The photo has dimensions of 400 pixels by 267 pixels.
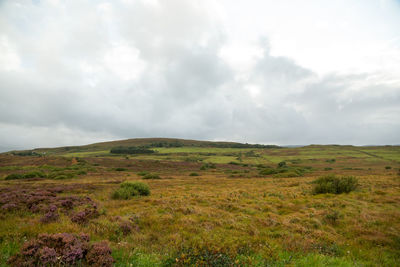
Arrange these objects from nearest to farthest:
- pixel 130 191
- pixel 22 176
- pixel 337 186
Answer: pixel 130 191
pixel 337 186
pixel 22 176

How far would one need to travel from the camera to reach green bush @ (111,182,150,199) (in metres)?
15.8

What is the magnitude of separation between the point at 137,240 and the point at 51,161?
70.6m

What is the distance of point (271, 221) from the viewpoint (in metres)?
9.48

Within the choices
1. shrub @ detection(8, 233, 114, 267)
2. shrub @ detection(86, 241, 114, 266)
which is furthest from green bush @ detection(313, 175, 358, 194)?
shrub @ detection(8, 233, 114, 267)

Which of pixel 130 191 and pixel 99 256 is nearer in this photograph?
pixel 99 256

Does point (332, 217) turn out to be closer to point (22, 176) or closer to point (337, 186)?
point (337, 186)

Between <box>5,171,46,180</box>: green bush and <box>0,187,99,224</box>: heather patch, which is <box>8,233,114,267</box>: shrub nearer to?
<box>0,187,99,224</box>: heather patch

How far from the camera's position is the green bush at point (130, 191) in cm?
1577

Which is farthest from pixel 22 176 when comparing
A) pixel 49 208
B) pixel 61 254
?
→ pixel 61 254

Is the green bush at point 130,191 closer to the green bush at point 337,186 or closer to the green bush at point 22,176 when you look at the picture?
the green bush at point 337,186

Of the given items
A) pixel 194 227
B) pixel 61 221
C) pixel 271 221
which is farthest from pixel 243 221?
pixel 61 221

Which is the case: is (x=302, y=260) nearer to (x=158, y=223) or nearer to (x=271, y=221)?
(x=271, y=221)

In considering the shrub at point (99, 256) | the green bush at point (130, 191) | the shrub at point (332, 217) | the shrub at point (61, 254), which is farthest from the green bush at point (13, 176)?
the shrub at point (332, 217)

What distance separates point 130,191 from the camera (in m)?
16.7
